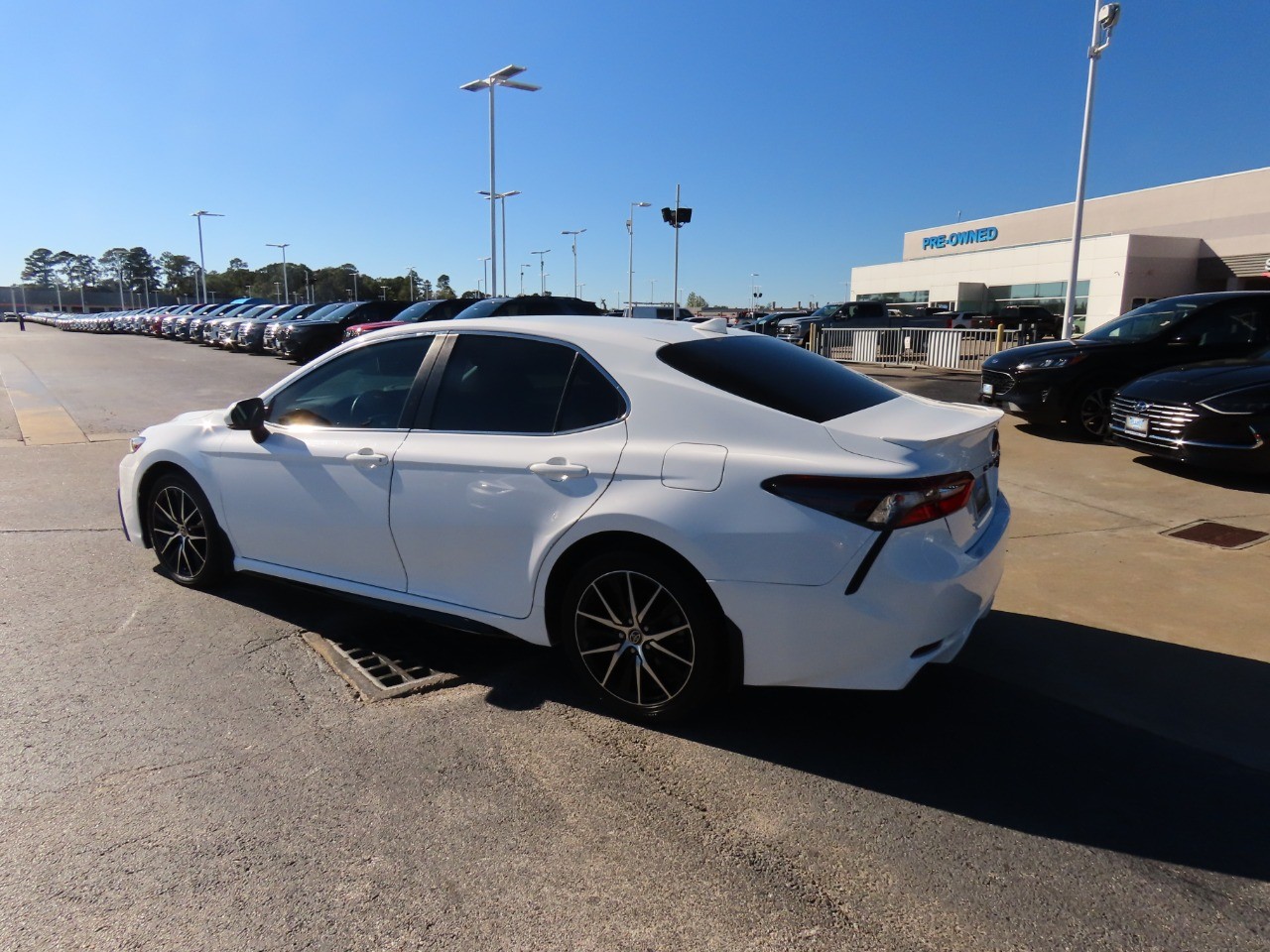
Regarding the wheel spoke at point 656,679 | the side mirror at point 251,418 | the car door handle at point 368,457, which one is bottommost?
the wheel spoke at point 656,679

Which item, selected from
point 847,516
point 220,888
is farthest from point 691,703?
point 220,888

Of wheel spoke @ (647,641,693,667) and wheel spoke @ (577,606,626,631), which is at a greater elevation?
wheel spoke @ (577,606,626,631)

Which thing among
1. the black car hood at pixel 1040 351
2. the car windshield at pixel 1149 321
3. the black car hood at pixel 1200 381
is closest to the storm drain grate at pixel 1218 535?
the black car hood at pixel 1200 381

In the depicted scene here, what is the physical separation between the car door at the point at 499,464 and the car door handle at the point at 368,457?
0.10 meters

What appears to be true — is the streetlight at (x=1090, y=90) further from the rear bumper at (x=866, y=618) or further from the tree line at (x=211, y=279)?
the tree line at (x=211, y=279)

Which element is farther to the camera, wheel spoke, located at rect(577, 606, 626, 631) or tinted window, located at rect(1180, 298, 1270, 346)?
tinted window, located at rect(1180, 298, 1270, 346)

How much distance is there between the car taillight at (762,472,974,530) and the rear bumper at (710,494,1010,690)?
0.23 ft

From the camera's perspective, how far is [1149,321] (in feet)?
33.6

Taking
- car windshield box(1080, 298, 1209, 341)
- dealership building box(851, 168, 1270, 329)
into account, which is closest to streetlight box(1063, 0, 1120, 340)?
car windshield box(1080, 298, 1209, 341)

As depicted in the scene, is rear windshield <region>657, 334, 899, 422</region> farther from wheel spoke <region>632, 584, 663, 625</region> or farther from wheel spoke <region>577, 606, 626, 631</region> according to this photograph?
wheel spoke <region>577, 606, 626, 631</region>

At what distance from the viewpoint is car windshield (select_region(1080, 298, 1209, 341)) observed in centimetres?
990

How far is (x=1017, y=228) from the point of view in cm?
5819

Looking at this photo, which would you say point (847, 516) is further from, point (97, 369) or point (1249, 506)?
point (97, 369)

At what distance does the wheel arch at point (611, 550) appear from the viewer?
122 inches
